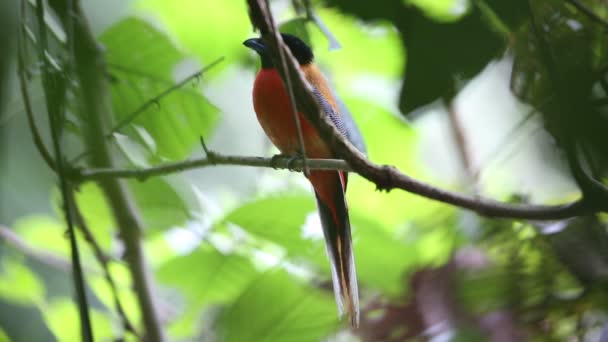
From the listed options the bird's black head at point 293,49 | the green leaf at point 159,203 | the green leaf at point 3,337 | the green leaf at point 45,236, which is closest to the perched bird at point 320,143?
the bird's black head at point 293,49

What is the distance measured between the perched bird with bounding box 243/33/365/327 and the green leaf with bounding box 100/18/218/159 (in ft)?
0.19

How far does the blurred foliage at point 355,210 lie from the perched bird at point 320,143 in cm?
2

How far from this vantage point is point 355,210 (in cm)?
74

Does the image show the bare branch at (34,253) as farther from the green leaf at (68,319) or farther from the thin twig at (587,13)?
the thin twig at (587,13)

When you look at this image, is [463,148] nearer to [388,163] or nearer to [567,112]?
[388,163]

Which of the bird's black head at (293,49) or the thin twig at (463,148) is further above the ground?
the bird's black head at (293,49)

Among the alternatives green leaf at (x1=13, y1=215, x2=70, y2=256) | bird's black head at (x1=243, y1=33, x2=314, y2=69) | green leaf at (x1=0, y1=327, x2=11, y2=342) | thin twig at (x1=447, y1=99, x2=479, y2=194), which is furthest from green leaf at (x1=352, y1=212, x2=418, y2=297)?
green leaf at (x1=13, y1=215, x2=70, y2=256)

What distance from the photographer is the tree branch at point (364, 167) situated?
37 centimetres

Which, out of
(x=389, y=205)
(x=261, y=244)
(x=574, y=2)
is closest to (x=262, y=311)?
(x=261, y=244)

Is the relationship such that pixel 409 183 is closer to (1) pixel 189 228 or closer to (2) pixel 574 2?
(2) pixel 574 2

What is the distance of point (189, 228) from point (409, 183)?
40 centimetres

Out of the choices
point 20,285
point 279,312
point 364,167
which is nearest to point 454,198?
point 364,167

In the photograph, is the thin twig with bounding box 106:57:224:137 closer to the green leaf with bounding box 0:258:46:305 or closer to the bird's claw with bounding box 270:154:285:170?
the bird's claw with bounding box 270:154:285:170

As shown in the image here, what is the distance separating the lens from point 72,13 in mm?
479
